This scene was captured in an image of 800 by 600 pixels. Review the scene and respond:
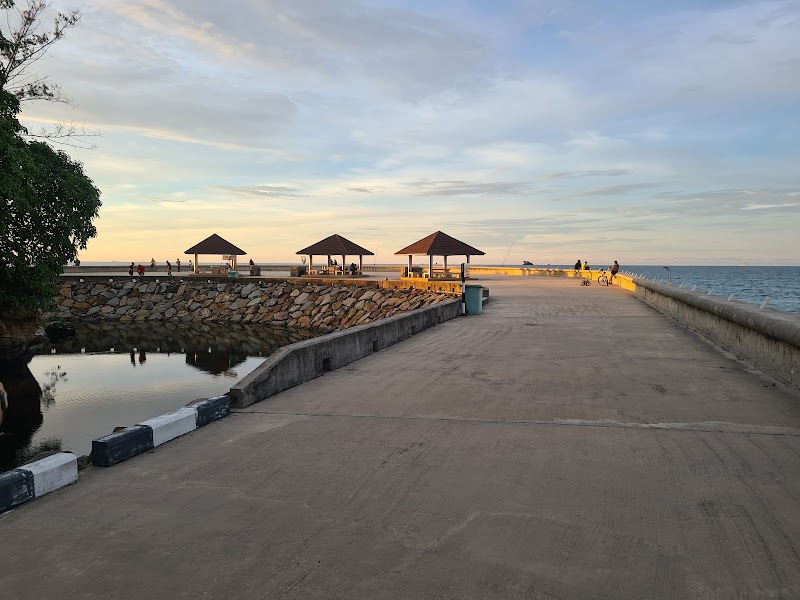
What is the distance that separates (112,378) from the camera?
21938mm

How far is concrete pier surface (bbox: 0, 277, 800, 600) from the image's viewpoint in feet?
10.6

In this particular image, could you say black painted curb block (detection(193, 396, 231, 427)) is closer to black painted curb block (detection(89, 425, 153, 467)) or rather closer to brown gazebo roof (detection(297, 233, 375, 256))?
black painted curb block (detection(89, 425, 153, 467))

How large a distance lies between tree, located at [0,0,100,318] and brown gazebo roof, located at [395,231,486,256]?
1938 centimetres

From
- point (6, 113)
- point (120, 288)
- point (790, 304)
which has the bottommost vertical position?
point (790, 304)

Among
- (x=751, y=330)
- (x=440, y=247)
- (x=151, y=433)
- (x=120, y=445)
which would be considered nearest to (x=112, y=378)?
(x=151, y=433)

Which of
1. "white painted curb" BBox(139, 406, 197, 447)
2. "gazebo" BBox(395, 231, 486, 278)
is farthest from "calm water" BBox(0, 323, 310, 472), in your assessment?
"gazebo" BBox(395, 231, 486, 278)

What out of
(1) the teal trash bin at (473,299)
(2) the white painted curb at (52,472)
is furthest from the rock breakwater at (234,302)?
(2) the white painted curb at (52,472)

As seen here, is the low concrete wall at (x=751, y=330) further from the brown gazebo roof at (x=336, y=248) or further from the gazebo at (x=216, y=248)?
the gazebo at (x=216, y=248)

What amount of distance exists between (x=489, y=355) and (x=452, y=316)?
7.74m

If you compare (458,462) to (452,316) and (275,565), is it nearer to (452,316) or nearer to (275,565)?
(275,565)

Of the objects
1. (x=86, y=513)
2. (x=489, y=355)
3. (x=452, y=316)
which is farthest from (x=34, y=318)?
(x=86, y=513)

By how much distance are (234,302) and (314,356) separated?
34.7 meters

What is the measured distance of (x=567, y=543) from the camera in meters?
3.60

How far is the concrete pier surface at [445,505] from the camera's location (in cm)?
322
